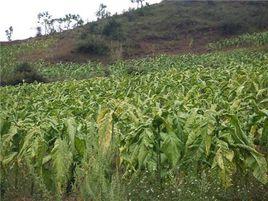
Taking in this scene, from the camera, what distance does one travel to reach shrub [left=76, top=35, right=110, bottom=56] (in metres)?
35.6

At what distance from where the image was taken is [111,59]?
3403cm

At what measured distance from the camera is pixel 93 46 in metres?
35.8

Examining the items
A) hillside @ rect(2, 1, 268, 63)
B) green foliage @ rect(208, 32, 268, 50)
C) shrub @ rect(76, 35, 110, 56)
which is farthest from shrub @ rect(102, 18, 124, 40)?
green foliage @ rect(208, 32, 268, 50)

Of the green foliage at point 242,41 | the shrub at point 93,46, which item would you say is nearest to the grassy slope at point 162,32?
the shrub at point 93,46

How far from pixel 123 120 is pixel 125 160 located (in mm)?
674

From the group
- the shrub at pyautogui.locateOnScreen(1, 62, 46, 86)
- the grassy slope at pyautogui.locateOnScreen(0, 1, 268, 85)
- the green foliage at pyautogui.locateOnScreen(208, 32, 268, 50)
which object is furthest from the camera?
the grassy slope at pyautogui.locateOnScreen(0, 1, 268, 85)

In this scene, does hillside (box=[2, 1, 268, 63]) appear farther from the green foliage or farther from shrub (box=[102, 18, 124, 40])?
the green foliage

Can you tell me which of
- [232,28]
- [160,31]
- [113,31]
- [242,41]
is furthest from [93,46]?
[232,28]

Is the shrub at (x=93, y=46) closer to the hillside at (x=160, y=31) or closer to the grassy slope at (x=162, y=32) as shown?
the hillside at (x=160, y=31)

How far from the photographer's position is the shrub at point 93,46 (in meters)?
35.6

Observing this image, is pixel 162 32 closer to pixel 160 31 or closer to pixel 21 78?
pixel 160 31

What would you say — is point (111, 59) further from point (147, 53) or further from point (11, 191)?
point (11, 191)

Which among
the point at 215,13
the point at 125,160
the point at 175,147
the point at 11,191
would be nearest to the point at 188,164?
the point at 175,147

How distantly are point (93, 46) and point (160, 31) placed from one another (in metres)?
8.46
